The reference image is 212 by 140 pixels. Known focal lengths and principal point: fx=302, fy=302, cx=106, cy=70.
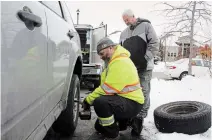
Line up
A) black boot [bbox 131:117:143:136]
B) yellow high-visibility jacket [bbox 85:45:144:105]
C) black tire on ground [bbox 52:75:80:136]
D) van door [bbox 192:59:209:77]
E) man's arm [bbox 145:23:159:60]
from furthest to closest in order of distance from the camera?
van door [bbox 192:59:209:77] < man's arm [bbox 145:23:159:60] < black boot [bbox 131:117:143:136] < black tire on ground [bbox 52:75:80:136] < yellow high-visibility jacket [bbox 85:45:144:105]

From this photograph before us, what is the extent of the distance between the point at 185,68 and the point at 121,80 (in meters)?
13.8

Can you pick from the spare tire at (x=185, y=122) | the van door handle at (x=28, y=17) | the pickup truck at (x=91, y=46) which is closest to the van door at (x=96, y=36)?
the pickup truck at (x=91, y=46)

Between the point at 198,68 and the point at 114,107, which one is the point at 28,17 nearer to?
the point at 114,107

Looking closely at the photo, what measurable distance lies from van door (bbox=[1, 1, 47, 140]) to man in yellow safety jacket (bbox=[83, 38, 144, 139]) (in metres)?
1.45

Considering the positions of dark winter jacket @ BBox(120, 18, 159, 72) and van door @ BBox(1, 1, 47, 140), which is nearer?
van door @ BBox(1, 1, 47, 140)

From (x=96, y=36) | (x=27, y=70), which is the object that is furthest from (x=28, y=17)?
(x=96, y=36)

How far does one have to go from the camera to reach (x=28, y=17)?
167cm

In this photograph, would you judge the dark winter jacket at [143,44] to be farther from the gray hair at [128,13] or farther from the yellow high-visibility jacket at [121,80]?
the yellow high-visibility jacket at [121,80]

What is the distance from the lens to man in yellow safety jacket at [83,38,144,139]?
11.2 feet

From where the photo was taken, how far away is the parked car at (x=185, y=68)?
15.3 metres

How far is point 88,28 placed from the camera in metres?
9.32

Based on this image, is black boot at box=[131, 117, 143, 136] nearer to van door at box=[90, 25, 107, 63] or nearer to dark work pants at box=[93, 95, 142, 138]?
dark work pants at box=[93, 95, 142, 138]

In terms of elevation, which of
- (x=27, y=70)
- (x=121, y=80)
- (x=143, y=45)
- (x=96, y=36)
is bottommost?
(x=121, y=80)

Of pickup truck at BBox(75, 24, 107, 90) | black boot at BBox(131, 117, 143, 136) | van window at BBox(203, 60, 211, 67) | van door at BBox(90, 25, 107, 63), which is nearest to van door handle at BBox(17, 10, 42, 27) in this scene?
black boot at BBox(131, 117, 143, 136)
